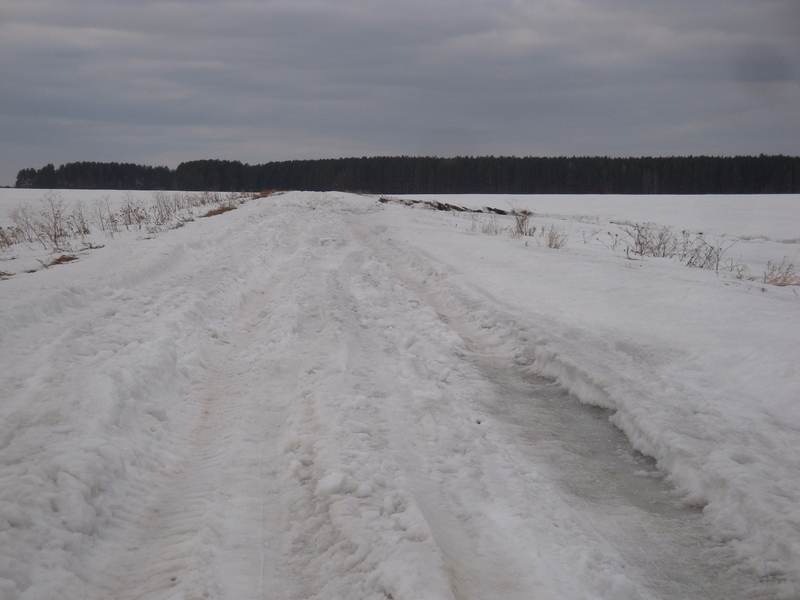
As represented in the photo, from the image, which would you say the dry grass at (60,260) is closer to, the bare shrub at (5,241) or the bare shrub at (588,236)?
the bare shrub at (5,241)

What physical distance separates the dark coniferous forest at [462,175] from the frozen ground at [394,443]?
85.1 metres

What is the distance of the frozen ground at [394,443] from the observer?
8.04ft

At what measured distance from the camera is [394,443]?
3.56m

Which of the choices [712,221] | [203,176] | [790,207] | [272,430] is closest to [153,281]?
[272,430]

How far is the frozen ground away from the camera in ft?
8.04

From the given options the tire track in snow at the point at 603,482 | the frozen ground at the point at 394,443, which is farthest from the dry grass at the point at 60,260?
the tire track in snow at the point at 603,482

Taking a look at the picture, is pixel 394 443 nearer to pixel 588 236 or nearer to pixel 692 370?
pixel 692 370

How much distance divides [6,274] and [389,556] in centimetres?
879

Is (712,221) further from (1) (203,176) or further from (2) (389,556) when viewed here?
(1) (203,176)

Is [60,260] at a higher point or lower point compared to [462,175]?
lower

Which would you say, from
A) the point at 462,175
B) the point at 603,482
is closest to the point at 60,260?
the point at 603,482

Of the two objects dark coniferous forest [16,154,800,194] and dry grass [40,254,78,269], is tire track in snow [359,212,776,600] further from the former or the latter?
dark coniferous forest [16,154,800,194]

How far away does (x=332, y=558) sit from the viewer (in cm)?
248

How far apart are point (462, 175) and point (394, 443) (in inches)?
3789
